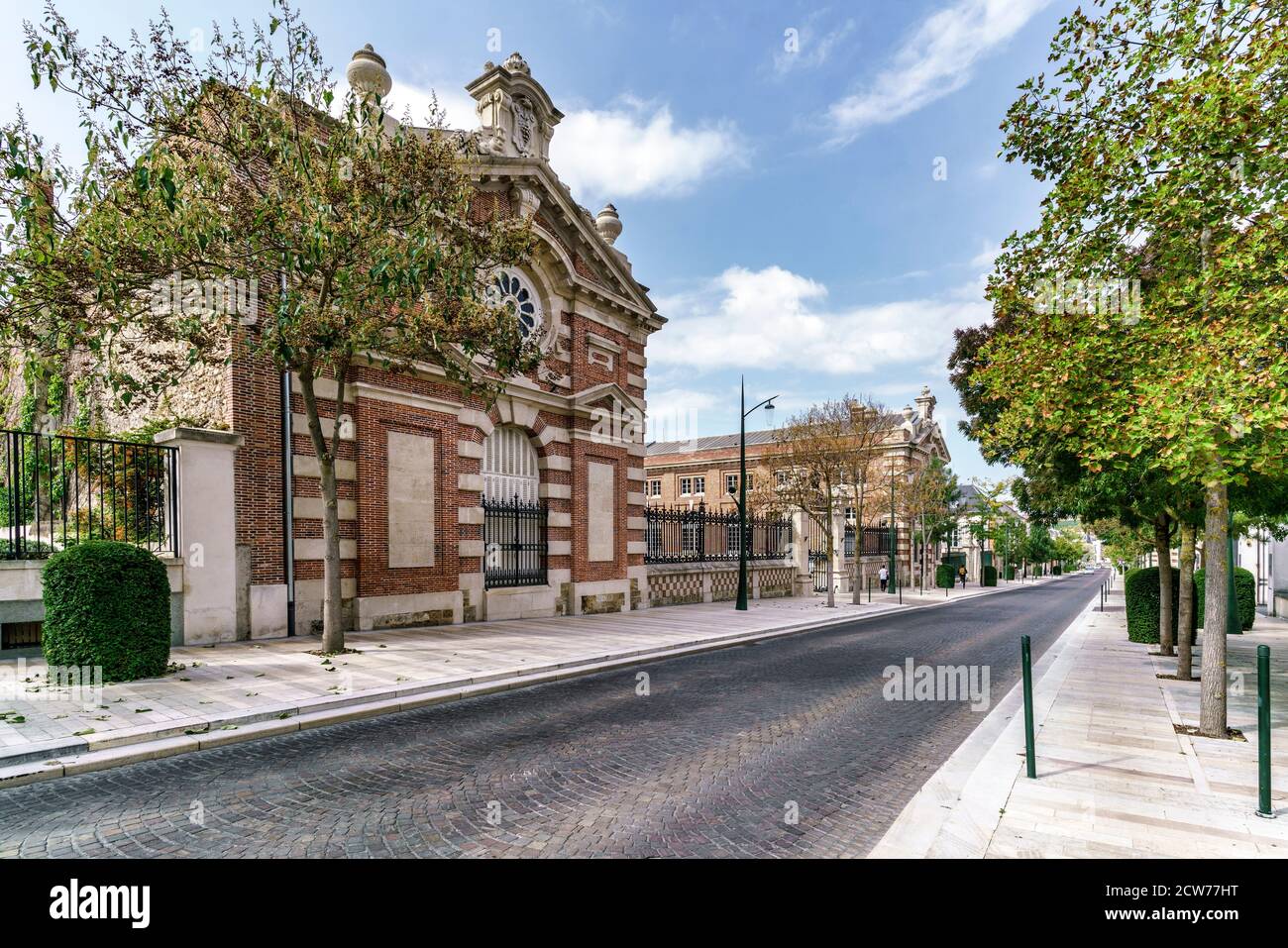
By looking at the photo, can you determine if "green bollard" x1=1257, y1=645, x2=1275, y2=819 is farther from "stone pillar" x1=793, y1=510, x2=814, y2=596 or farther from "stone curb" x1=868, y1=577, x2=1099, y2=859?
"stone pillar" x1=793, y1=510, x2=814, y2=596

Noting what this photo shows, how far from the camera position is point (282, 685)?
9062mm

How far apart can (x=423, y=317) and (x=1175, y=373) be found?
1036cm

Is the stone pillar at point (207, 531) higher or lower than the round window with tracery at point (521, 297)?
lower

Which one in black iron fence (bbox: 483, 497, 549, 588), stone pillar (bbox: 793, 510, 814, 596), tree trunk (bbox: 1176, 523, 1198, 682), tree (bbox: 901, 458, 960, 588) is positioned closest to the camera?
tree trunk (bbox: 1176, 523, 1198, 682)

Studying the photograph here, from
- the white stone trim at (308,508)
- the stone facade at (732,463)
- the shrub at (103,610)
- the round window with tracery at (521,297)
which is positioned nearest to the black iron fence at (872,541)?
the stone facade at (732,463)

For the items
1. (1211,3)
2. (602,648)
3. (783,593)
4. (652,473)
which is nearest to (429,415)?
(602,648)

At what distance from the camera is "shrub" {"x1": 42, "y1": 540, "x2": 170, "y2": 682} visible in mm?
8750

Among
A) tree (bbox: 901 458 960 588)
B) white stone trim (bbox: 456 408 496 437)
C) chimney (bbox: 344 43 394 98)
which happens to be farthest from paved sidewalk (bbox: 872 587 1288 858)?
tree (bbox: 901 458 960 588)

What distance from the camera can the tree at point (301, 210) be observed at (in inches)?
386

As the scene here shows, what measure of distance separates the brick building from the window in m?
0.05

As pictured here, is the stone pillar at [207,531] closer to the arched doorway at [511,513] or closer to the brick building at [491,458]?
the brick building at [491,458]

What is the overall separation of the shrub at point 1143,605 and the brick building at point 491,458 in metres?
13.8

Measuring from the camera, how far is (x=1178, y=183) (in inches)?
247

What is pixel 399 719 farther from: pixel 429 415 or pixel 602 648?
pixel 429 415
